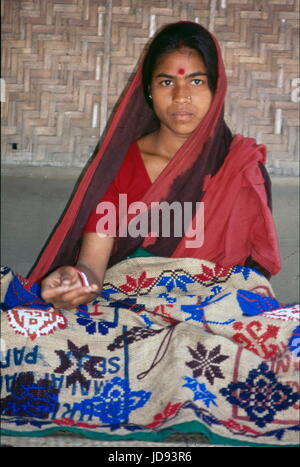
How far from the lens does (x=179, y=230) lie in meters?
2.29

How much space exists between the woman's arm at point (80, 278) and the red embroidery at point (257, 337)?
407 mm

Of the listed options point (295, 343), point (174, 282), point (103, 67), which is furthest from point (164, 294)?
point (103, 67)

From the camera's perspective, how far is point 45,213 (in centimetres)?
314

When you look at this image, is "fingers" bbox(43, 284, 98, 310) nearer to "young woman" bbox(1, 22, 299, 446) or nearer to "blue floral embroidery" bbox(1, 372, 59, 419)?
"young woman" bbox(1, 22, 299, 446)

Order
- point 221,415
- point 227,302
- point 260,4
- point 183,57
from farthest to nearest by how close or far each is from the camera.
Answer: point 260,4, point 183,57, point 227,302, point 221,415

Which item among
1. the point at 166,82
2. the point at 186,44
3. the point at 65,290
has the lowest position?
the point at 65,290

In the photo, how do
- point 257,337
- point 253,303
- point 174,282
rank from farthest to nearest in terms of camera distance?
point 174,282
point 253,303
point 257,337

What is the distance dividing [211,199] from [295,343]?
2.05ft

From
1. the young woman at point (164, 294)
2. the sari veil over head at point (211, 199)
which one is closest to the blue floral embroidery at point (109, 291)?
the young woman at point (164, 294)

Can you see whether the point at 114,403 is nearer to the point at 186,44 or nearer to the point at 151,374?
the point at 151,374

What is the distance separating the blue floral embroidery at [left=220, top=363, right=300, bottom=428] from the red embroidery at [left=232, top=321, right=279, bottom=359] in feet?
0.26

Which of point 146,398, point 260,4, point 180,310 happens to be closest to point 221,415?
point 146,398

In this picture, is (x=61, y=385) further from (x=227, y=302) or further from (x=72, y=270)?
(x=227, y=302)

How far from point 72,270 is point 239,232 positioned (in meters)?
0.59
